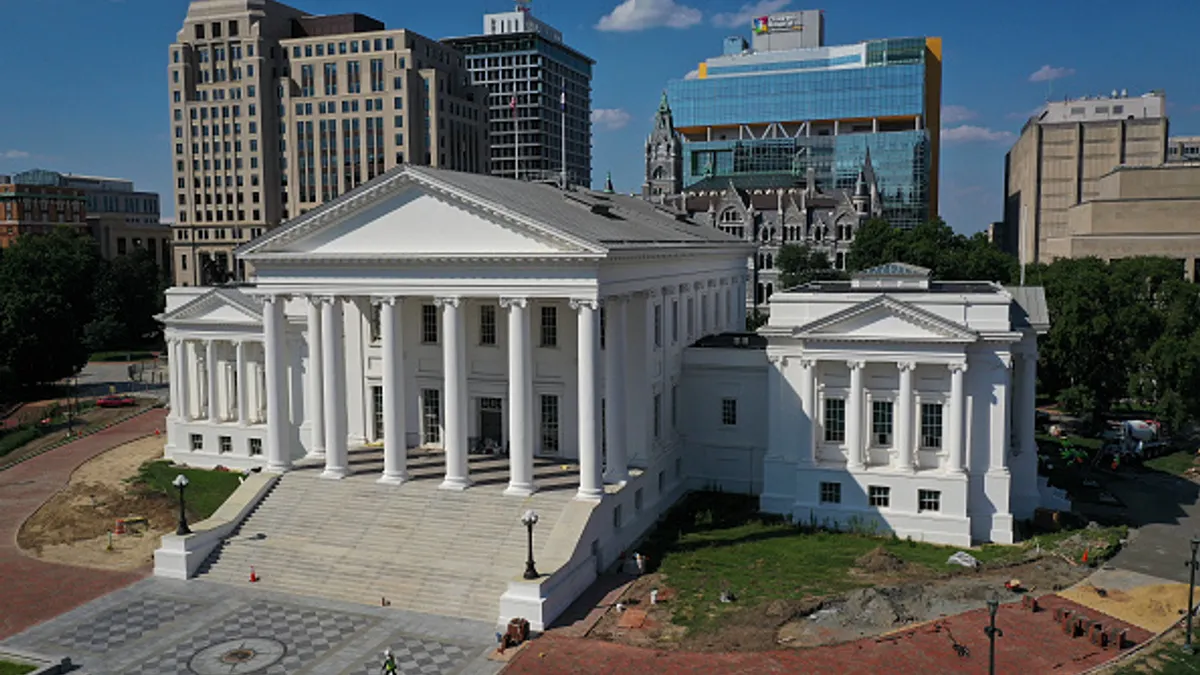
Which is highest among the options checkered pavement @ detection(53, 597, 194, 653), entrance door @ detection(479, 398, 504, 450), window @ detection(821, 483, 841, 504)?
entrance door @ detection(479, 398, 504, 450)

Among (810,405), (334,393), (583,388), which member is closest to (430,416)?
(334,393)

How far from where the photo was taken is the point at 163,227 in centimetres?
16238

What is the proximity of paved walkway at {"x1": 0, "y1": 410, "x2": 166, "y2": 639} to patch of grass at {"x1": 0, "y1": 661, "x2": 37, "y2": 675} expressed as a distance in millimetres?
2732

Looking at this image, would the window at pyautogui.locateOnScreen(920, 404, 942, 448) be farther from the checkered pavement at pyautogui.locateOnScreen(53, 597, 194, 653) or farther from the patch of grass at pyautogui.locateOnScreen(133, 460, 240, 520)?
the patch of grass at pyautogui.locateOnScreen(133, 460, 240, 520)

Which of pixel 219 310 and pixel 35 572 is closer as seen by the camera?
pixel 35 572

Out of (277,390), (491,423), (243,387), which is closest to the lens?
(277,390)

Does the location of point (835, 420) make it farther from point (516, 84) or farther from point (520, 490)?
point (516, 84)

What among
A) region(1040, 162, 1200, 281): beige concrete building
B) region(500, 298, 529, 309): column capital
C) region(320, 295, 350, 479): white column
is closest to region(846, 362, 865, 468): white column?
region(500, 298, 529, 309): column capital

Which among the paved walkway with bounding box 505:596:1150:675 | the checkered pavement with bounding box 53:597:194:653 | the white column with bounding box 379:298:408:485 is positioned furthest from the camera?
the white column with bounding box 379:298:408:485

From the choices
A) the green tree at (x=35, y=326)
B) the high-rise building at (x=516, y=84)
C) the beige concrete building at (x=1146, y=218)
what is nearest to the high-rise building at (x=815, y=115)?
the high-rise building at (x=516, y=84)

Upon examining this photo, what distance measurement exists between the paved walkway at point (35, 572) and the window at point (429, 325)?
1504 centimetres

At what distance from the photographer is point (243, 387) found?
163ft

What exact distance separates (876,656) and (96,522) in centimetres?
3382

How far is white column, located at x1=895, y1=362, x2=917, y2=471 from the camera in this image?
38062 millimetres
